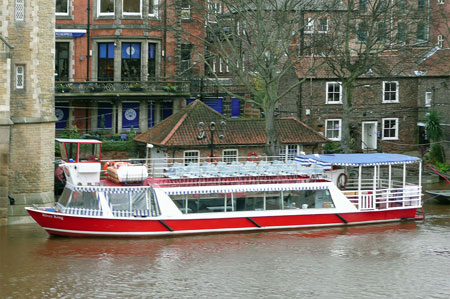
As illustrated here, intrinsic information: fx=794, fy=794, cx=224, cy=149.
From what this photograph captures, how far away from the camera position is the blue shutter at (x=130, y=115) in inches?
2016

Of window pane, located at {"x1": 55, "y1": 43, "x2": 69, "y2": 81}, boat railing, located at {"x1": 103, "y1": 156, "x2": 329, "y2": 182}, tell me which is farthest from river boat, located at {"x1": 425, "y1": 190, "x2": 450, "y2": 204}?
window pane, located at {"x1": 55, "y1": 43, "x2": 69, "y2": 81}

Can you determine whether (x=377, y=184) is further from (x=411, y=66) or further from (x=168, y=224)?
(x=411, y=66)

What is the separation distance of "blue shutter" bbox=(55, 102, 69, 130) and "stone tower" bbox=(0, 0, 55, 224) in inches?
624

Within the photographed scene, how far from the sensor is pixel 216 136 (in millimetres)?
44094

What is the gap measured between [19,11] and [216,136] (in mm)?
14234

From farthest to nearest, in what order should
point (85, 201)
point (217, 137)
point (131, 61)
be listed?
1. point (131, 61)
2. point (217, 137)
3. point (85, 201)

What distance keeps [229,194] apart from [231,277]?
6853mm

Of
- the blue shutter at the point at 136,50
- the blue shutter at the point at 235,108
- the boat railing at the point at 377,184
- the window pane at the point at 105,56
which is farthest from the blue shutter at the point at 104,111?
the boat railing at the point at 377,184

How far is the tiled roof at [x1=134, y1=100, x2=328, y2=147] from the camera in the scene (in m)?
43.2

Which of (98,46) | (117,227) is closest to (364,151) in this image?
(98,46)

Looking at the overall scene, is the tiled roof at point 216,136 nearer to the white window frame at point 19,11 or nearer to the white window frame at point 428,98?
the white window frame at point 428,98

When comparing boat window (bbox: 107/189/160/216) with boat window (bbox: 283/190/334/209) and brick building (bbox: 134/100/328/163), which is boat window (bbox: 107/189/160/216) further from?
brick building (bbox: 134/100/328/163)

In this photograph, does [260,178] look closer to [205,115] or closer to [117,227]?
[117,227]

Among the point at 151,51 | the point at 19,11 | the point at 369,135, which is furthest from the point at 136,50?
the point at 19,11
